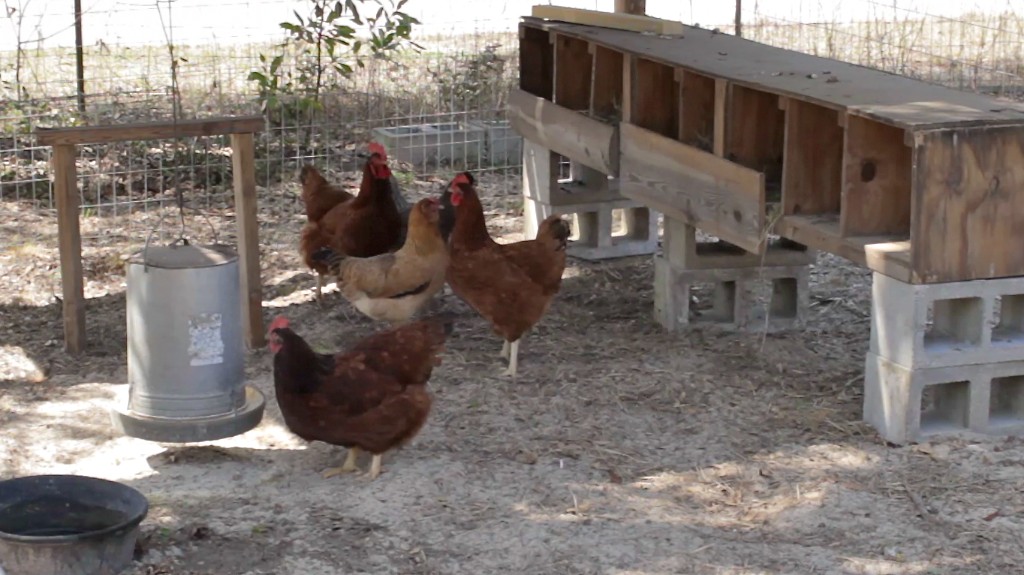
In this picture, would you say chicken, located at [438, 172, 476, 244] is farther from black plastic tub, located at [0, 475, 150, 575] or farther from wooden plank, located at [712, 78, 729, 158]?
black plastic tub, located at [0, 475, 150, 575]

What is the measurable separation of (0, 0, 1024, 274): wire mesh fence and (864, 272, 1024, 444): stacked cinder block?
13.7 ft

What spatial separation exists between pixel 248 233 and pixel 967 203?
9.74 ft

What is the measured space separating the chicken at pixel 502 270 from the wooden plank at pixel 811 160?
39.3 inches

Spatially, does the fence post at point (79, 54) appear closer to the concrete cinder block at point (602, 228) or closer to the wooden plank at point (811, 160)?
the concrete cinder block at point (602, 228)

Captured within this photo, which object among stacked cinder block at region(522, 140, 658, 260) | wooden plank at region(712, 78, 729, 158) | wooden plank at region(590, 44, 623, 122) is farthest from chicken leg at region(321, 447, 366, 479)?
stacked cinder block at region(522, 140, 658, 260)

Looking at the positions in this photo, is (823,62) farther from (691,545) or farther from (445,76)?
(445,76)

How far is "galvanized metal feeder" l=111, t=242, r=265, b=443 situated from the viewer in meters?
4.30

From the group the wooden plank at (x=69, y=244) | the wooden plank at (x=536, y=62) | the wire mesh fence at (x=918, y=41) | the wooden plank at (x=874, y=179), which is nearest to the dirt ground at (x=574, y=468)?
the wooden plank at (x=69, y=244)

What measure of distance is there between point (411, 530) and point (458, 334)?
2.18 m

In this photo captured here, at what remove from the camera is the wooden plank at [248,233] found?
5.69m

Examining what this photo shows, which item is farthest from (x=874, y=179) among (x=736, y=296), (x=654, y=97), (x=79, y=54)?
(x=79, y=54)

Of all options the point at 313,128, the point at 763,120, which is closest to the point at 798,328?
the point at 763,120

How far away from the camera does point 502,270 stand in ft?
18.2

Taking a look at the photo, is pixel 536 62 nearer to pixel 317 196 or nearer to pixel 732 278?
pixel 317 196
